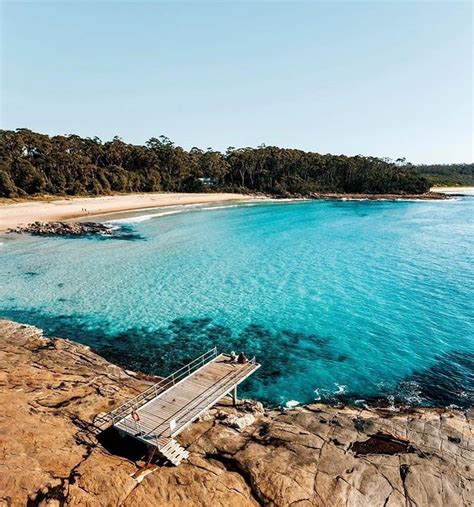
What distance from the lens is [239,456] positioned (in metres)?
12.7

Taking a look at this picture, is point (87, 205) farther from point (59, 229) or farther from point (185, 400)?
point (185, 400)

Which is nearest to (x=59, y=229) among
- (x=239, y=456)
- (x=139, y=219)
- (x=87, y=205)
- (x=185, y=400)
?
(x=139, y=219)

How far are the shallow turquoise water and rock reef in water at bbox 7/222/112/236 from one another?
379 cm

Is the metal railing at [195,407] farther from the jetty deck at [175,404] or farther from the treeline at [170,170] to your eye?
the treeline at [170,170]

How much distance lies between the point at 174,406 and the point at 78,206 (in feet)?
245

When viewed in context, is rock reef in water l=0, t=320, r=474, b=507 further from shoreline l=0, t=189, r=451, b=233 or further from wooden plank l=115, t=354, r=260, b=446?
shoreline l=0, t=189, r=451, b=233

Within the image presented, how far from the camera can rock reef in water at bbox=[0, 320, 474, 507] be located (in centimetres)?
1085

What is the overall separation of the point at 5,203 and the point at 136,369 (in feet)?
230

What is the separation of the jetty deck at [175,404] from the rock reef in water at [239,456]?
2.44ft

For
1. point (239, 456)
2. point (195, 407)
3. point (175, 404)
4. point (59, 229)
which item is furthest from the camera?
point (59, 229)

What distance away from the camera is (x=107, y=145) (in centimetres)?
11856

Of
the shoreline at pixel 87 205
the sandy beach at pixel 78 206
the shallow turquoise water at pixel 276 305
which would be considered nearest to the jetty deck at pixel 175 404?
the shallow turquoise water at pixel 276 305

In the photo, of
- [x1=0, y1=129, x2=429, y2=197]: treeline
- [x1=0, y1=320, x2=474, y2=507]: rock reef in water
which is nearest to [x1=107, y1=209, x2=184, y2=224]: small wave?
[x1=0, y1=129, x2=429, y2=197]: treeline

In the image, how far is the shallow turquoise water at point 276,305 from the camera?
2142 centimetres
